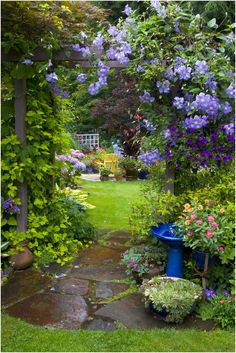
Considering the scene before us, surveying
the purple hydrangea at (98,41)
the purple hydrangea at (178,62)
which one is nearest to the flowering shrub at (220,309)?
the purple hydrangea at (178,62)

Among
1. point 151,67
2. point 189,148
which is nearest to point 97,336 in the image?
point 189,148

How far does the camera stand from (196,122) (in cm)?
292

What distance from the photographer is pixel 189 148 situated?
10.1 ft

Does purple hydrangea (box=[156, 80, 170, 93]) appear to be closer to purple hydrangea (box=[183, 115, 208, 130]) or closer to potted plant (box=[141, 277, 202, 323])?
purple hydrangea (box=[183, 115, 208, 130])

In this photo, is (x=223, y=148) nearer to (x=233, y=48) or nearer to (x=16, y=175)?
(x=233, y=48)

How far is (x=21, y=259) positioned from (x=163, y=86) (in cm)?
192

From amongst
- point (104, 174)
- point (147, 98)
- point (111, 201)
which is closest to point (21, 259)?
point (147, 98)

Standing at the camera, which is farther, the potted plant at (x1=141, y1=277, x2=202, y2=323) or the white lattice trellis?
the white lattice trellis

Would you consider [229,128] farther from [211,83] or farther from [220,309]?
[220,309]

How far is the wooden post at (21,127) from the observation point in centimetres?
345

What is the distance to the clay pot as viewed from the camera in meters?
3.39

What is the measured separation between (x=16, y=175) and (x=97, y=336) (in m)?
1.65

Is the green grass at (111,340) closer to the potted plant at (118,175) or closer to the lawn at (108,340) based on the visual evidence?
the lawn at (108,340)

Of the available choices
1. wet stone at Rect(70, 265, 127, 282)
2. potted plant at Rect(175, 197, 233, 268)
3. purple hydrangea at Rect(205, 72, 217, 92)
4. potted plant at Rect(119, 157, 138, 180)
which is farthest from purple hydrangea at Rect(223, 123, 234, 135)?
potted plant at Rect(119, 157, 138, 180)
